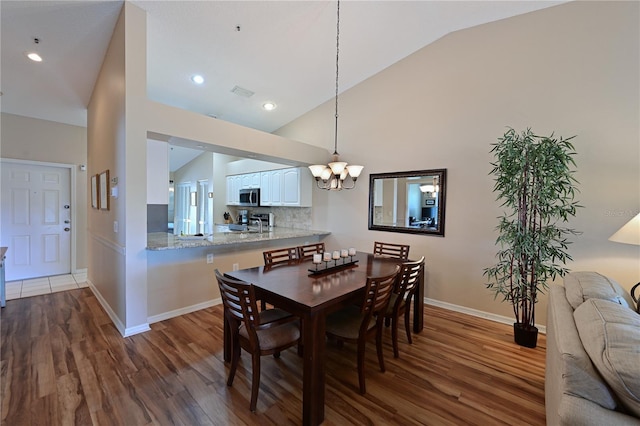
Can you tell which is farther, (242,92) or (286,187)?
(286,187)

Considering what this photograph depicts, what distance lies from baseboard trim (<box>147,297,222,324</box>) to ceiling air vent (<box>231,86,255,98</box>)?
3.08m

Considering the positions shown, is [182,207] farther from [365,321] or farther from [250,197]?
[365,321]

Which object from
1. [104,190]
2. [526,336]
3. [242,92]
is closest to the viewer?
[526,336]

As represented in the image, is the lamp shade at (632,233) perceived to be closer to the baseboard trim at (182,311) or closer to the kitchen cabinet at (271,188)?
the baseboard trim at (182,311)

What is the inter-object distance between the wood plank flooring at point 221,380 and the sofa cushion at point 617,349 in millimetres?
967

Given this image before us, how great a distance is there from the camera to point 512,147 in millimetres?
2570

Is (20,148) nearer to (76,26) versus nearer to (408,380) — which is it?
(76,26)

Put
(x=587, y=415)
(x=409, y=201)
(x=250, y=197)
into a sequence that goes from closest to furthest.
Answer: (x=587, y=415) → (x=409, y=201) → (x=250, y=197)

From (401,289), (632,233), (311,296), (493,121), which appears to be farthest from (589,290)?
(493,121)

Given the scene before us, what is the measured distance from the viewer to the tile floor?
13.2ft

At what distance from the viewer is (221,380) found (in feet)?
6.98

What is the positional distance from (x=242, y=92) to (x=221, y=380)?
3.84 meters

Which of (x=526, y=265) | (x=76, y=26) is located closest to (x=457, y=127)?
(x=526, y=265)

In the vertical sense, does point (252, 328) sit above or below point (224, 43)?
below
